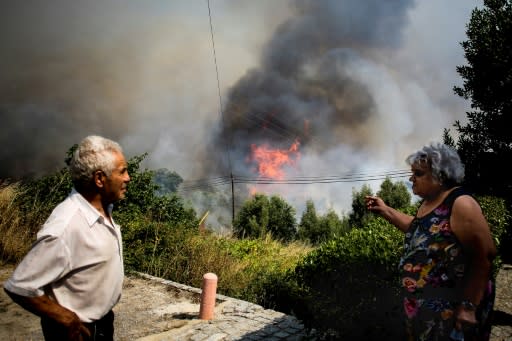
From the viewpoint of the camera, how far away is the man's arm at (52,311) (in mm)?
1520

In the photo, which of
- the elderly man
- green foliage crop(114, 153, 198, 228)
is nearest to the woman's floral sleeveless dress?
the elderly man

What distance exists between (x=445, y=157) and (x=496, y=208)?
6.33 meters

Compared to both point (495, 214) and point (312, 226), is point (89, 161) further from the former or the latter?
point (312, 226)

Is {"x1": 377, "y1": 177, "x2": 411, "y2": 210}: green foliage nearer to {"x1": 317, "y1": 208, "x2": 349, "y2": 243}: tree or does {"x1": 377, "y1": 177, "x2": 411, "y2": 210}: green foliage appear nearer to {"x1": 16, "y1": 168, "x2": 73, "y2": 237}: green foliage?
{"x1": 317, "y1": 208, "x2": 349, "y2": 243}: tree

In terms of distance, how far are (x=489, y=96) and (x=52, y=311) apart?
11.1m

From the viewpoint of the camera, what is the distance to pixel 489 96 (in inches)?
364

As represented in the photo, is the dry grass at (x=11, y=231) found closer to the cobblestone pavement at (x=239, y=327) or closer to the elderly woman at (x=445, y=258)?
the cobblestone pavement at (x=239, y=327)

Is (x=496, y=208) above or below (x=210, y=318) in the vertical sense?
above

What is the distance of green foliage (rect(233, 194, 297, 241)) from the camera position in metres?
31.9

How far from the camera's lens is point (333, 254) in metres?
3.71

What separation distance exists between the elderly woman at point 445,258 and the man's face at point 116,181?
1.95m

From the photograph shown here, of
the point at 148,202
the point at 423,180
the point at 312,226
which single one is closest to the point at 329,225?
the point at 312,226

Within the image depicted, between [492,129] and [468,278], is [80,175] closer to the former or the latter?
[468,278]

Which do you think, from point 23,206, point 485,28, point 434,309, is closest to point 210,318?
point 434,309
